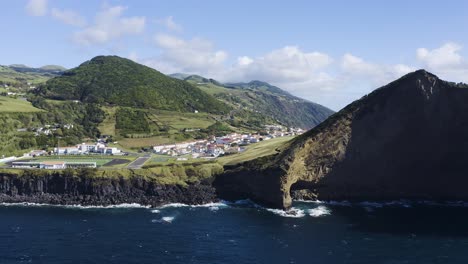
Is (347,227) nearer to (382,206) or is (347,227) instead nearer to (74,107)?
(382,206)

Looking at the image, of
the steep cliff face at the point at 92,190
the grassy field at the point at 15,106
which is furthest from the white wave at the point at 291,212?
the grassy field at the point at 15,106

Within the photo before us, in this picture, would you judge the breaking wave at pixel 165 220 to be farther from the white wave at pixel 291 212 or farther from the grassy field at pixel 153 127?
the grassy field at pixel 153 127

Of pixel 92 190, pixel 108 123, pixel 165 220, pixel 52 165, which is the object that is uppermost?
pixel 108 123

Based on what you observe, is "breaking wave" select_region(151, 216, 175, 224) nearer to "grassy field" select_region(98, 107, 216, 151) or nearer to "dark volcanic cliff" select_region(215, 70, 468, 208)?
"dark volcanic cliff" select_region(215, 70, 468, 208)

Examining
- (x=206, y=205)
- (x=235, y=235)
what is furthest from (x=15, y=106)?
(x=235, y=235)

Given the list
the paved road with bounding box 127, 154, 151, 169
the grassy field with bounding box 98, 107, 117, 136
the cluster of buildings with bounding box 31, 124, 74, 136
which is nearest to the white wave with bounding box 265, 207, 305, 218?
the paved road with bounding box 127, 154, 151, 169

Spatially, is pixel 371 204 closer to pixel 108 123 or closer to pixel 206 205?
pixel 206 205

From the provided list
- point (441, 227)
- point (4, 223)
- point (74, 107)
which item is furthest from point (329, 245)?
point (74, 107)
